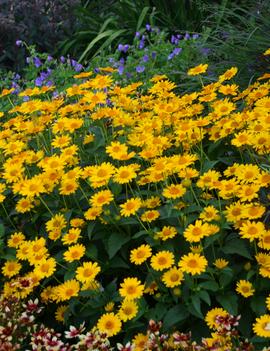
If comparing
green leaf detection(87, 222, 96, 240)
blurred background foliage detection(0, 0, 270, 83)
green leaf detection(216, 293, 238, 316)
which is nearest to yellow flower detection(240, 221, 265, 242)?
green leaf detection(216, 293, 238, 316)

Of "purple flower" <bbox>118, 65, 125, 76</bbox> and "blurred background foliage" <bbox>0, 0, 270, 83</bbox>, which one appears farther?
"blurred background foliage" <bbox>0, 0, 270, 83</bbox>

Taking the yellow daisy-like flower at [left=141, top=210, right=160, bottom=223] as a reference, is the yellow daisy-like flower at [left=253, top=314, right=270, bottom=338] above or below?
below

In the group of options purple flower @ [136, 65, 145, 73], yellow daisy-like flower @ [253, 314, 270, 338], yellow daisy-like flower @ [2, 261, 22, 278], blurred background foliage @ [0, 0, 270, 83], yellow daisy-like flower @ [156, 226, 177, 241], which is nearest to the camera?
yellow daisy-like flower @ [253, 314, 270, 338]

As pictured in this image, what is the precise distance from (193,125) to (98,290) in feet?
2.84

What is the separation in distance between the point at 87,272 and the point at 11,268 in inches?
17.3

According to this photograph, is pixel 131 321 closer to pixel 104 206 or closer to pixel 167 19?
pixel 104 206

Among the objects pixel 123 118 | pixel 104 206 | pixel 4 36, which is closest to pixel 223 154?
pixel 123 118

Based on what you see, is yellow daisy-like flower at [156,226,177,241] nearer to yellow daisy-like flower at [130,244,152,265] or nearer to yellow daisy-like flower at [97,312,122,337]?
yellow daisy-like flower at [130,244,152,265]

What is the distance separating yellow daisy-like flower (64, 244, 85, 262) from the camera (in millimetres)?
2381

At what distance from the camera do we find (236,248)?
91.5 inches

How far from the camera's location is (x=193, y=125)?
275 centimetres

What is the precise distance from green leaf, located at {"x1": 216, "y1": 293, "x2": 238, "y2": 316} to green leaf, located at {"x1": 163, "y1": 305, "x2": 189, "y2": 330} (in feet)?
0.44

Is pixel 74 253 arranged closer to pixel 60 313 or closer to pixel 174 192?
pixel 60 313

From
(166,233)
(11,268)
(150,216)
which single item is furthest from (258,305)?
(11,268)
